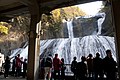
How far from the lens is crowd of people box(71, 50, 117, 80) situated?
717cm

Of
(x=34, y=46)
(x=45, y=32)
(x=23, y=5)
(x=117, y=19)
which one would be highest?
(x=45, y=32)

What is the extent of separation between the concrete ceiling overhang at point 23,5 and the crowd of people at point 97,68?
2.41 metres

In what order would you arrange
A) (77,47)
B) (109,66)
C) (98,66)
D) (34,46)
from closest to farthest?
(109,66), (98,66), (34,46), (77,47)

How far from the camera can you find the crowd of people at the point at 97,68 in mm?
7168

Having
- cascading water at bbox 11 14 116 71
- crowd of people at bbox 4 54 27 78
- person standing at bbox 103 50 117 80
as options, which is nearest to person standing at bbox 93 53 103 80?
person standing at bbox 103 50 117 80

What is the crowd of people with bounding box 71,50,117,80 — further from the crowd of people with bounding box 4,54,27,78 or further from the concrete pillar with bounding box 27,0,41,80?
the crowd of people with bounding box 4,54,27,78

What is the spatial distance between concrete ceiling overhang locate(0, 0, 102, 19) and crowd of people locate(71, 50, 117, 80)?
2.41 meters

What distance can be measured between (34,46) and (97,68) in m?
2.57

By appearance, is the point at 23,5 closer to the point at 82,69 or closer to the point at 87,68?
the point at 82,69

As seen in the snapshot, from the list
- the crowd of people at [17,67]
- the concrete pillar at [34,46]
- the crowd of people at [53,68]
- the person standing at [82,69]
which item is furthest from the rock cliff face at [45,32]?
the concrete pillar at [34,46]

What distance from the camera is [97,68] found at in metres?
7.57

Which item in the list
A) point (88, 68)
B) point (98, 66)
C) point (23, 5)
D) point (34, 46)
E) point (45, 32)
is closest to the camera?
point (98, 66)

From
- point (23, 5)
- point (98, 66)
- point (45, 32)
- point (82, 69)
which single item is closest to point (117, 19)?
point (98, 66)

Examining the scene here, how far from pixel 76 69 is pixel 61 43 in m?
14.4
